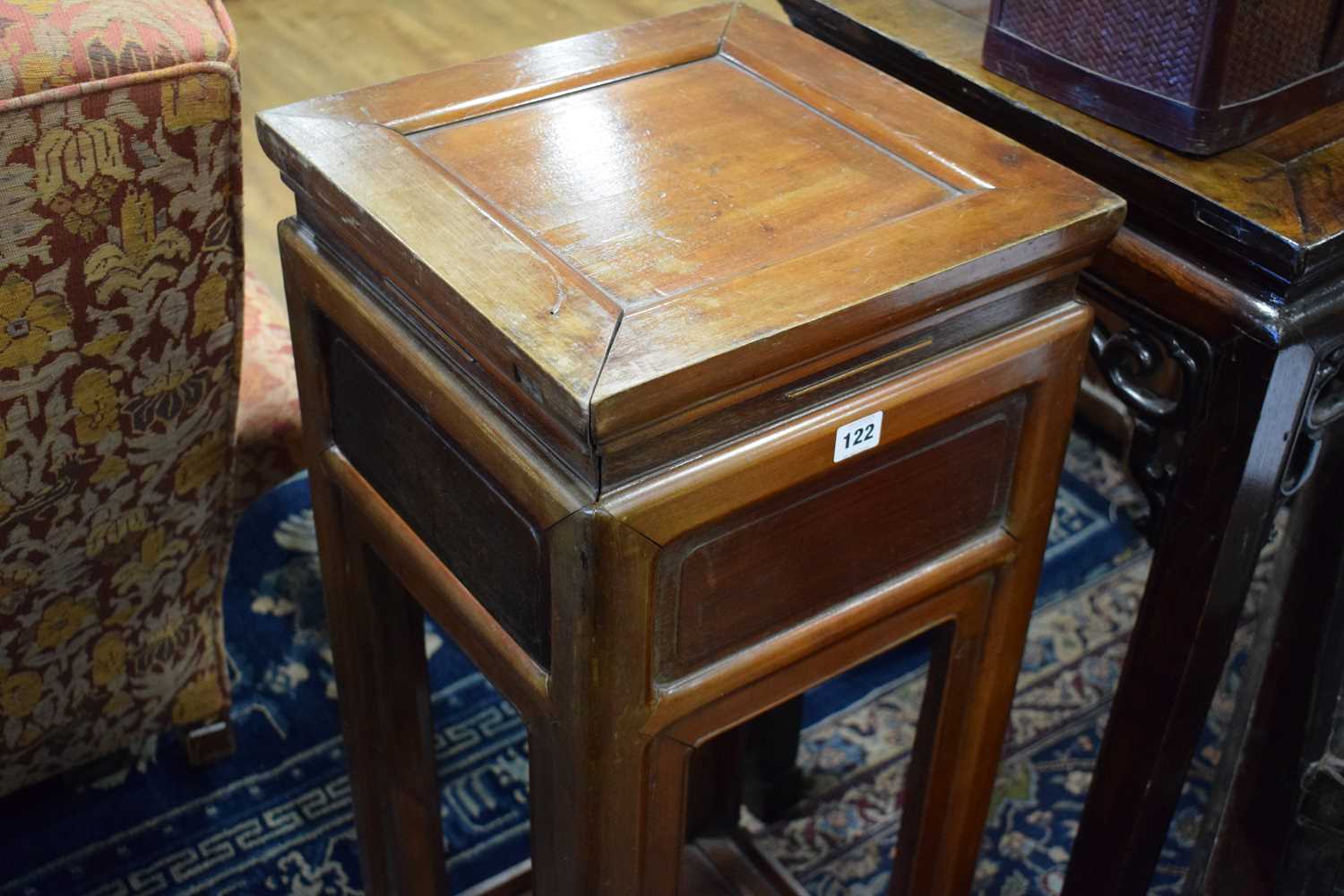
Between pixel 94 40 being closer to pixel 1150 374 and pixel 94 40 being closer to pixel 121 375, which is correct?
pixel 121 375

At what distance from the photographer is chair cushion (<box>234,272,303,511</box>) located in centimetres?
158

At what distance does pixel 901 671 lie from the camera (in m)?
1.95

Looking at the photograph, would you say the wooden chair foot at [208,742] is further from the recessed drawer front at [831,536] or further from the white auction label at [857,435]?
the white auction label at [857,435]

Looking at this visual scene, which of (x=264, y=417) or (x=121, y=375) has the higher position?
(x=121, y=375)

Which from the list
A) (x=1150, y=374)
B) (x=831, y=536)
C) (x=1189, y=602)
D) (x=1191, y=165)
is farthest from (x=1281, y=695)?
(x=831, y=536)

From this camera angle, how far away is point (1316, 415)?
1.18 metres

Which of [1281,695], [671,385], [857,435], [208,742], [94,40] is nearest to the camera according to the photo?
[671,385]

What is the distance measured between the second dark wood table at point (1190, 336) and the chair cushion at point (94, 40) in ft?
1.94

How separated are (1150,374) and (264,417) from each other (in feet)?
2.97

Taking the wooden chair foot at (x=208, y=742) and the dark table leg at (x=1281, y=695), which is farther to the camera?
the wooden chair foot at (x=208, y=742)

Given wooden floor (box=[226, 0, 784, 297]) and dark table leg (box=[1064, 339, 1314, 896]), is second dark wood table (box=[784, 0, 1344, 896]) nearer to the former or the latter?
dark table leg (box=[1064, 339, 1314, 896])

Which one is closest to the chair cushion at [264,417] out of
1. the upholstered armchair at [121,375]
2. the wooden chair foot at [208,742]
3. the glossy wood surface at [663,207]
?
the upholstered armchair at [121,375]

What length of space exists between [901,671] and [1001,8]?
962 millimetres

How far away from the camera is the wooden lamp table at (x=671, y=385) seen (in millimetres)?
879
